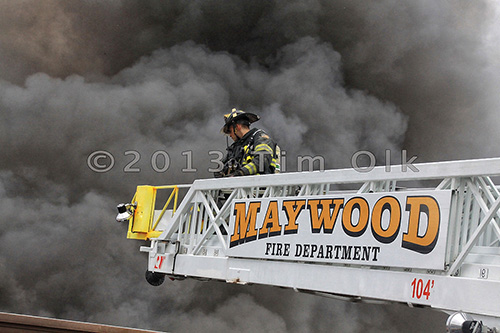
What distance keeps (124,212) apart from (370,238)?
3.53 m

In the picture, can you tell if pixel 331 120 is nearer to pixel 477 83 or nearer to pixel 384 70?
pixel 384 70

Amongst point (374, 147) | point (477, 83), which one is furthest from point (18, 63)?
point (477, 83)

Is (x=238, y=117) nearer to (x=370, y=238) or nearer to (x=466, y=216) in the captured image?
(x=370, y=238)

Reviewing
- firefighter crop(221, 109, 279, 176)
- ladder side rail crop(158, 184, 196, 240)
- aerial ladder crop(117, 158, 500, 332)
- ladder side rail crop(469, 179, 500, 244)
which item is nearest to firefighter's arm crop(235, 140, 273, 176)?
firefighter crop(221, 109, 279, 176)

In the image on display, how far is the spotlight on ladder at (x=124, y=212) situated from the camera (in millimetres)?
6605

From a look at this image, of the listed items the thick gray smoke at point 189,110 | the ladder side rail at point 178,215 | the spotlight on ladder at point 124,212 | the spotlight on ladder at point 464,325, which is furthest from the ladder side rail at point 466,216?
the thick gray smoke at point 189,110

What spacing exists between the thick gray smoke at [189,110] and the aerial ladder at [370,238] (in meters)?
9.66

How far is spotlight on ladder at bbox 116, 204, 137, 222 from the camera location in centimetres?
661

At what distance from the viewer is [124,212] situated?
22.0ft

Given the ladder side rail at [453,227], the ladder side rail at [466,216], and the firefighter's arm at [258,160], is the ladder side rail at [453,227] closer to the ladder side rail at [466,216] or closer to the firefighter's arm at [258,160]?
the ladder side rail at [466,216]

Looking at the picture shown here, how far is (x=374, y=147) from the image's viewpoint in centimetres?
1512

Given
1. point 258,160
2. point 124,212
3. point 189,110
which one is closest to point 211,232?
point 258,160

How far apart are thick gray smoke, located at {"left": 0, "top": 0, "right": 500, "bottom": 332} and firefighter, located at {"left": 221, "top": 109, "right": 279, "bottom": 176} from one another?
28.9 ft

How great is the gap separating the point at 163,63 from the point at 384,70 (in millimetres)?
6538
